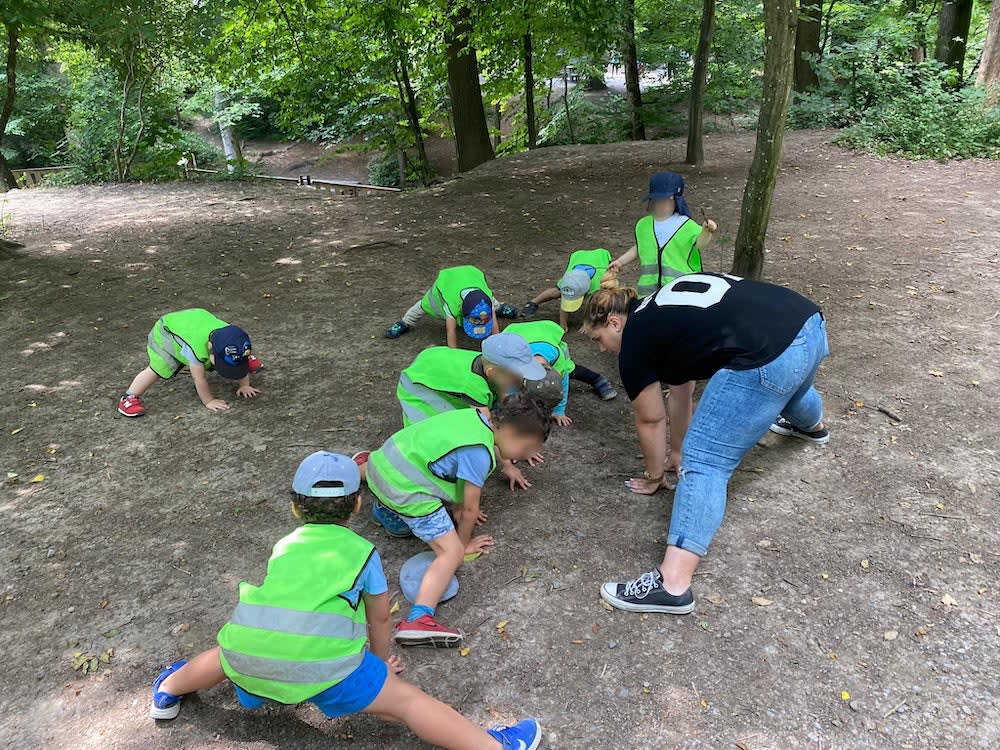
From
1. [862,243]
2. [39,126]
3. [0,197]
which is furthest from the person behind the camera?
[39,126]

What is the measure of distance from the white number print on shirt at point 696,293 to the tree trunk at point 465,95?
33.8 ft

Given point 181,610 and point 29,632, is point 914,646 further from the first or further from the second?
point 29,632

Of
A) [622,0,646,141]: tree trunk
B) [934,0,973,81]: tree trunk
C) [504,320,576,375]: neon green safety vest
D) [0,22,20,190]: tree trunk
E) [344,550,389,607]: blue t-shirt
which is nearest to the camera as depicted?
[344,550,389,607]: blue t-shirt

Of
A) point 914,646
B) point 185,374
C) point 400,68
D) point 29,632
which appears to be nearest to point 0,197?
point 400,68

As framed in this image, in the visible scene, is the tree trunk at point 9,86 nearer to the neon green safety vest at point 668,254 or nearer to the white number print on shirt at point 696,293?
the neon green safety vest at point 668,254

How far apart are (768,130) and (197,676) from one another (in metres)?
4.81

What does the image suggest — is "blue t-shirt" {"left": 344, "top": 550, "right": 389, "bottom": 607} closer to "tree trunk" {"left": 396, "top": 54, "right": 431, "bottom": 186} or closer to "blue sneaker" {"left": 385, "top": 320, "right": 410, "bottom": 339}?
"blue sneaker" {"left": 385, "top": 320, "right": 410, "bottom": 339}

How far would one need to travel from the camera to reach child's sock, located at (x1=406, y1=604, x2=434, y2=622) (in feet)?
Result: 9.15

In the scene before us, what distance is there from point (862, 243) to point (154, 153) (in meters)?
15.4

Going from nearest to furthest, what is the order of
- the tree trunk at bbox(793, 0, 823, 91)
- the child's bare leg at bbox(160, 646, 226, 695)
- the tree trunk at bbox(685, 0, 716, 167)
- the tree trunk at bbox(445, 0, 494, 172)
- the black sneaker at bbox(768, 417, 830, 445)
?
the child's bare leg at bbox(160, 646, 226, 695)
the black sneaker at bbox(768, 417, 830, 445)
the tree trunk at bbox(685, 0, 716, 167)
the tree trunk at bbox(445, 0, 494, 172)
the tree trunk at bbox(793, 0, 823, 91)

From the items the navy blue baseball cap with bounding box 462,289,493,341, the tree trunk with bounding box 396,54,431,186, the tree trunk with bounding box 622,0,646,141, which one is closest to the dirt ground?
the navy blue baseball cap with bounding box 462,289,493,341

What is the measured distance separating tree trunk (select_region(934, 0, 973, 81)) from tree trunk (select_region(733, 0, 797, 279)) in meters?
10.7

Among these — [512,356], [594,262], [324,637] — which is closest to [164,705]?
[324,637]

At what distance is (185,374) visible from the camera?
205 inches
